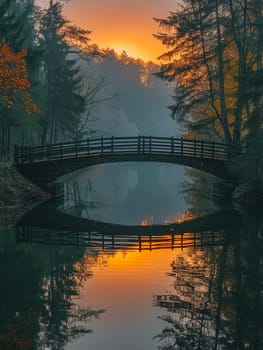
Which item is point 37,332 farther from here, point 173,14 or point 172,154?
point 173,14

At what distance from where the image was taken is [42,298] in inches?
436

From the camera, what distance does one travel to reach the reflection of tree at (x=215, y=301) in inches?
348

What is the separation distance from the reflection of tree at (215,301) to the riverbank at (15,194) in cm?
1229

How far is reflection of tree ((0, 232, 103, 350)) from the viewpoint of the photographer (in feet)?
29.2

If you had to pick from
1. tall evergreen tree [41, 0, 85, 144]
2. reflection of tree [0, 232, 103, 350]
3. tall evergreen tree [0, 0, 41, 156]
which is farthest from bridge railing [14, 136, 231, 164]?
reflection of tree [0, 232, 103, 350]

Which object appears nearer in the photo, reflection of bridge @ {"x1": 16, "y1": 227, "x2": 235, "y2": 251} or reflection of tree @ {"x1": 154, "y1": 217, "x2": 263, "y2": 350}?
reflection of tree @ {"x1": 154, "y1": 217, "x2": 263, "y2": 350}

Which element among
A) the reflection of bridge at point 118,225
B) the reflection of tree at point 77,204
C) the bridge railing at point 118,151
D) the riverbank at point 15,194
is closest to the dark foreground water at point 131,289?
the reflection of bridge at point 118,225

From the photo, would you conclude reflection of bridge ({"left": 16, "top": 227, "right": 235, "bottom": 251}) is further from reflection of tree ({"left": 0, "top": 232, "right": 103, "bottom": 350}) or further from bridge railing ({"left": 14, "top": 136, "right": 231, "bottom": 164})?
bridge railing ({"left": 14, "top": 136, "right": 231, "bottom": 164})

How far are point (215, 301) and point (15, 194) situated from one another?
64.7ft

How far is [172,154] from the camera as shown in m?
31.5

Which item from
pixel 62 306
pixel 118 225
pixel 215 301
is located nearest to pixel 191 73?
pixel 118 225

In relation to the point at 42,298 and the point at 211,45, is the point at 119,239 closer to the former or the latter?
the point at 42,298

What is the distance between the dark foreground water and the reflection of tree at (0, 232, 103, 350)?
0.06ft

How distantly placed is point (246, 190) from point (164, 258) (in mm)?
13304
